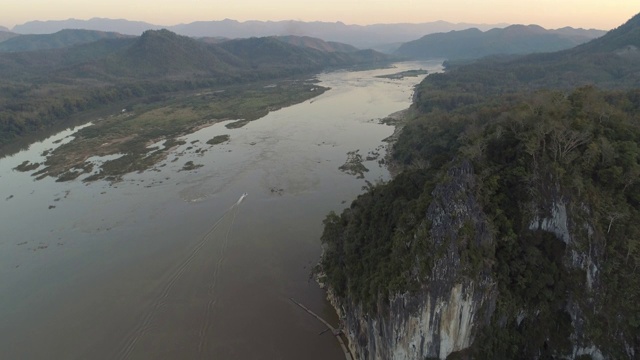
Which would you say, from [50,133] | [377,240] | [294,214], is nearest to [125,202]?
[294,214]

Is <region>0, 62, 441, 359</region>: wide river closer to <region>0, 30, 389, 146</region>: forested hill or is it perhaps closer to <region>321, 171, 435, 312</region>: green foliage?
<region>321, 171, 435, 312</region>: green foliage

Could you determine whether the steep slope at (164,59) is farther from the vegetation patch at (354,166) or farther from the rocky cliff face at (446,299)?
the rocky cliff face at (446,299)

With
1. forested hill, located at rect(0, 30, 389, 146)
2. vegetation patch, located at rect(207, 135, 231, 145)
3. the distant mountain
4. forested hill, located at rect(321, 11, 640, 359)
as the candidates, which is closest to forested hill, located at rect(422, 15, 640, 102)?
vegetation patch, located at rect(207, 135, 231, 145)

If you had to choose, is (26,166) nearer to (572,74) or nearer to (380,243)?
(380,243)

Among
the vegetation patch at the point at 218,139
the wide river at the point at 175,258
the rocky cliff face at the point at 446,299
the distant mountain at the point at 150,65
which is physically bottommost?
the wide river at the point at 175,258

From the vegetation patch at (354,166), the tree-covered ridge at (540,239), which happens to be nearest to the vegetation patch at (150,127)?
the vegetation patch at (354,166)

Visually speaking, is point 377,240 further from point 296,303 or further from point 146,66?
point 146,66

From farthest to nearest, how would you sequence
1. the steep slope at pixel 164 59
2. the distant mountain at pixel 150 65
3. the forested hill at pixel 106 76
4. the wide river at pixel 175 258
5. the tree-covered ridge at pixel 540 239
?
the steep slope at pixel 164 59 < the distant mountain at pixel 150 65 < the forested hill at pixel 106 76 < the wide river at pixel 175 258 < the tree-covered ridge at pixel 540 239

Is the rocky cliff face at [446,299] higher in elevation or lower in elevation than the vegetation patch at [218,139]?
higher
